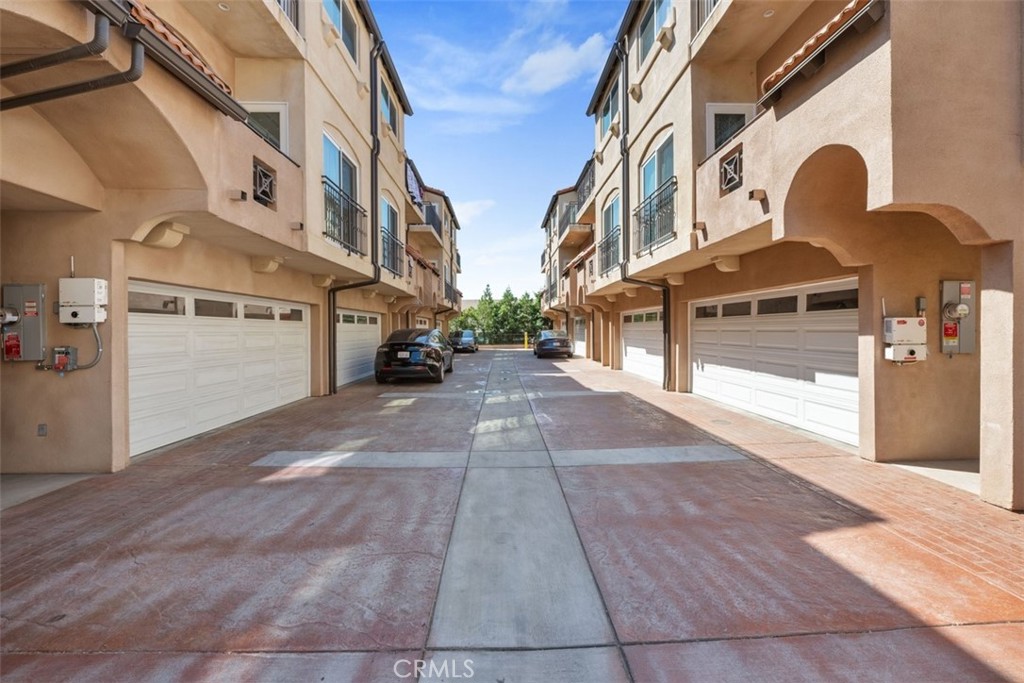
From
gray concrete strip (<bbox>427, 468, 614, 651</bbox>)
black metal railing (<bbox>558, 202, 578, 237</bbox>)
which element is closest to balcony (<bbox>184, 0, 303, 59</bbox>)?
gray concrete strip (<bbox>427, 468, 614, 651</bbox>)

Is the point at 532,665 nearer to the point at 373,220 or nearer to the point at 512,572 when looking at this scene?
the point at 512,572

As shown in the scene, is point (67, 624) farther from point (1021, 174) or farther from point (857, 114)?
point (1021, 174)

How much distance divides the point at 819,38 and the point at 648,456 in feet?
16.7

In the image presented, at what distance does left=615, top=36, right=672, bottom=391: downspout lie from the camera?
11477 millimetres

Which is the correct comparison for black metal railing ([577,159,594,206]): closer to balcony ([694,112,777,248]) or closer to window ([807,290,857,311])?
balcony ([694,112,777,248])

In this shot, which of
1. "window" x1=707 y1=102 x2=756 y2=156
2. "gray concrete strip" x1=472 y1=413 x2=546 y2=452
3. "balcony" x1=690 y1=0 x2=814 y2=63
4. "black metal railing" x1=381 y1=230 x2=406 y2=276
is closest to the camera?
"gray concrete strip" x1=472 y1=413 x2=546 y2=452

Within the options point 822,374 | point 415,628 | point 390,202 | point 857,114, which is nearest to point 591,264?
point 390,202

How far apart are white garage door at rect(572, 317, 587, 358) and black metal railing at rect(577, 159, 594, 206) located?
24.1 feet

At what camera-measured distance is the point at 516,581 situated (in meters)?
3.04

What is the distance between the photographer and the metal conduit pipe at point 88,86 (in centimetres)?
363

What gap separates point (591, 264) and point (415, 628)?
15.3 m

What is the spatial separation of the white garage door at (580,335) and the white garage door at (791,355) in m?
16.1

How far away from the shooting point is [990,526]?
378cm

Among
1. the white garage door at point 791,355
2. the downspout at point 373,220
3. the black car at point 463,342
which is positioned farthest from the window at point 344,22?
the black car at point 463,342
